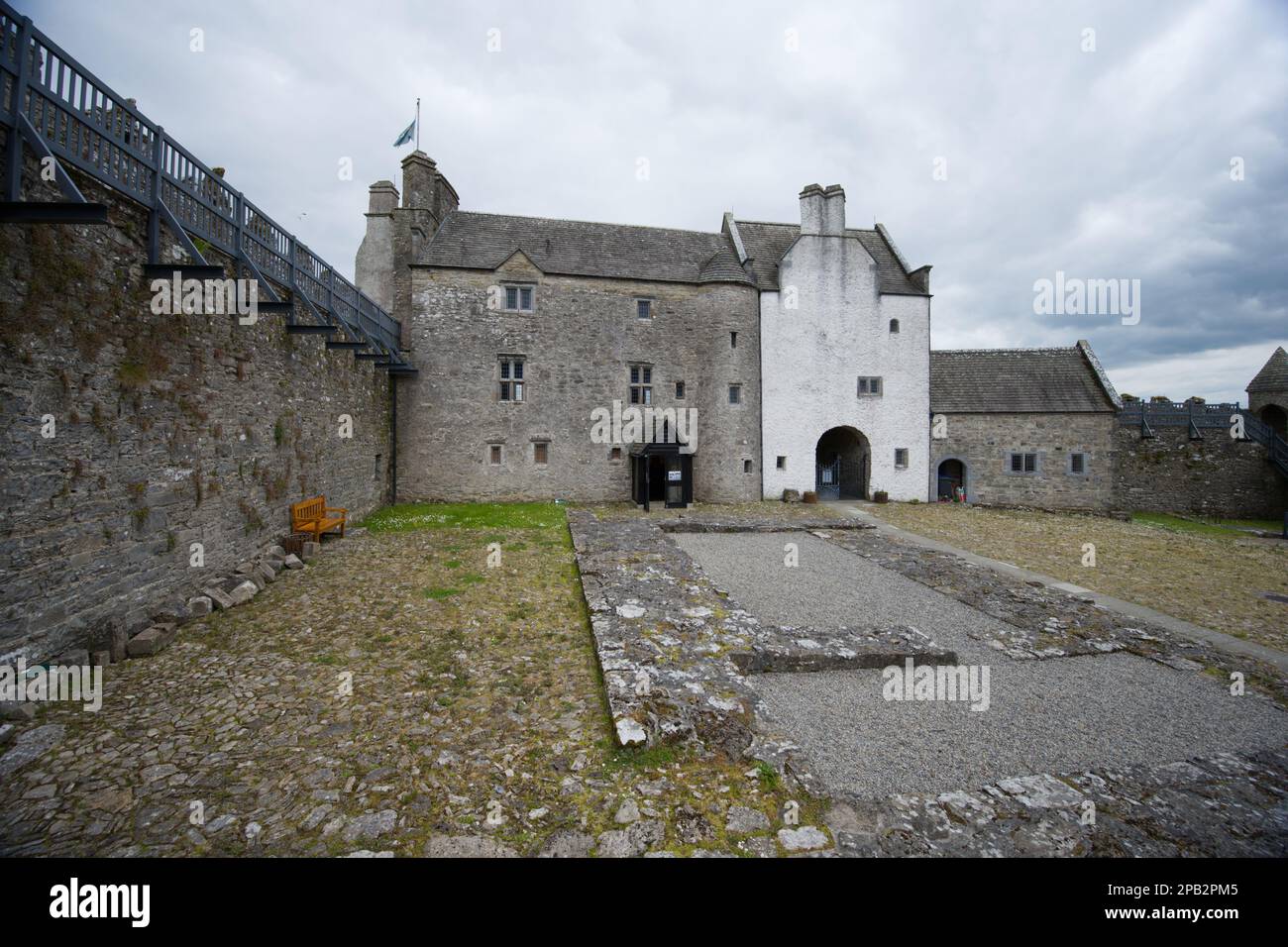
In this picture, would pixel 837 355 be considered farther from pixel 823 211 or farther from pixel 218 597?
pixel 218 597

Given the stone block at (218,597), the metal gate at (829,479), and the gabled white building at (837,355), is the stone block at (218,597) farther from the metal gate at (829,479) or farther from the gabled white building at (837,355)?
the metal gate at (829,479)

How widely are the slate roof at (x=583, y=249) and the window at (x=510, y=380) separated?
3809 millimetres

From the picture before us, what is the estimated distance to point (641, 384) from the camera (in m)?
21.8

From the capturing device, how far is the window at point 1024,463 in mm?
23828

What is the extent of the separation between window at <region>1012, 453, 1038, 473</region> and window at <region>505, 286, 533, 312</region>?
907 inches

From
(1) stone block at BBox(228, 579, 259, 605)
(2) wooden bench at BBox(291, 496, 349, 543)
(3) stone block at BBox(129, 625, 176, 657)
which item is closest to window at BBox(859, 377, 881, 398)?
(2) wooden bench at BBox(291, 496, 349, 543)

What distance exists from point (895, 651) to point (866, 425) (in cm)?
1892

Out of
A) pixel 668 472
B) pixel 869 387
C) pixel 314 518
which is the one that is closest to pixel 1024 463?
pixel 869 387

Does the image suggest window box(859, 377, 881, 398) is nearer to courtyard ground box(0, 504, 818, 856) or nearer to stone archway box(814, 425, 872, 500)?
stone archway box(814, 425, 872, 500)

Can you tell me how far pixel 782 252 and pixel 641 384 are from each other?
31.7 ft

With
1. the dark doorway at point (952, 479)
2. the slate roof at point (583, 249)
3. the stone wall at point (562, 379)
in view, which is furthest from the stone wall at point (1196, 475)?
the slate roof at point (583, 249)

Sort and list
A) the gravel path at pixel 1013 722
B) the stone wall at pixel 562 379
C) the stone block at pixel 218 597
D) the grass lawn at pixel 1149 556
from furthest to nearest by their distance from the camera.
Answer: the stone wall at pixel 562 379 → the grass lawn at pixel 1149 556 → the stone block at pixel 218 597 → the gravel path at pixel 1013 722

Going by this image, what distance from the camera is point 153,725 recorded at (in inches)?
182
